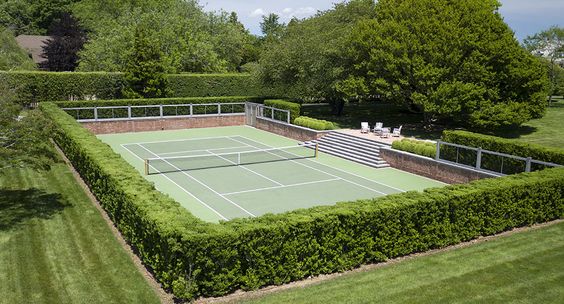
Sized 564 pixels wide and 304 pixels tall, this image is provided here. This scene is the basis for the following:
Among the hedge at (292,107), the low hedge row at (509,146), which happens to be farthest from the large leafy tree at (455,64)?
the low hedge row at (509,146)

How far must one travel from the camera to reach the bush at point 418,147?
79.9ft

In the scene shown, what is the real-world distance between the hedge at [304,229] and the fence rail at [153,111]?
21514mm

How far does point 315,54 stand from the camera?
121 feet

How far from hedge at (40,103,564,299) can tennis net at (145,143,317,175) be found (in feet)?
27.7

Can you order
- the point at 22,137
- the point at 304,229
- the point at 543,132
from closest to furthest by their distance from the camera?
the point at 304,229 < the point at 22,137 < the point at 543,132

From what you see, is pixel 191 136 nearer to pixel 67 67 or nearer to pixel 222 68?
pixel 222 68

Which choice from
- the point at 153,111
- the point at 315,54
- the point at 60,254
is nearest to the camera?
the point at 60,254

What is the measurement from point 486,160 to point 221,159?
13.6 meters

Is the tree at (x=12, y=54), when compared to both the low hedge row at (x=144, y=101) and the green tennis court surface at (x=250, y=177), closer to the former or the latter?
the low hedge row at (x=144, y=101)

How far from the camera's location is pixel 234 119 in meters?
40.9

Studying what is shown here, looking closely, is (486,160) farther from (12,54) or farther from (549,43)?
(12,54)

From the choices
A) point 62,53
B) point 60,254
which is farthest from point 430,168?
point 62,53

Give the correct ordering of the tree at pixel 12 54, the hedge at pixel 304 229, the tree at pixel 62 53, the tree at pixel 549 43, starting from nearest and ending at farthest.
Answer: the hedge at pixel 304 229 < the tree at pixel 12 54 < the tree at pixel 549 43 < the tree at pixel 62 53

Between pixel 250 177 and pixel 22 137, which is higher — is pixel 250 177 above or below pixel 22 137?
below
